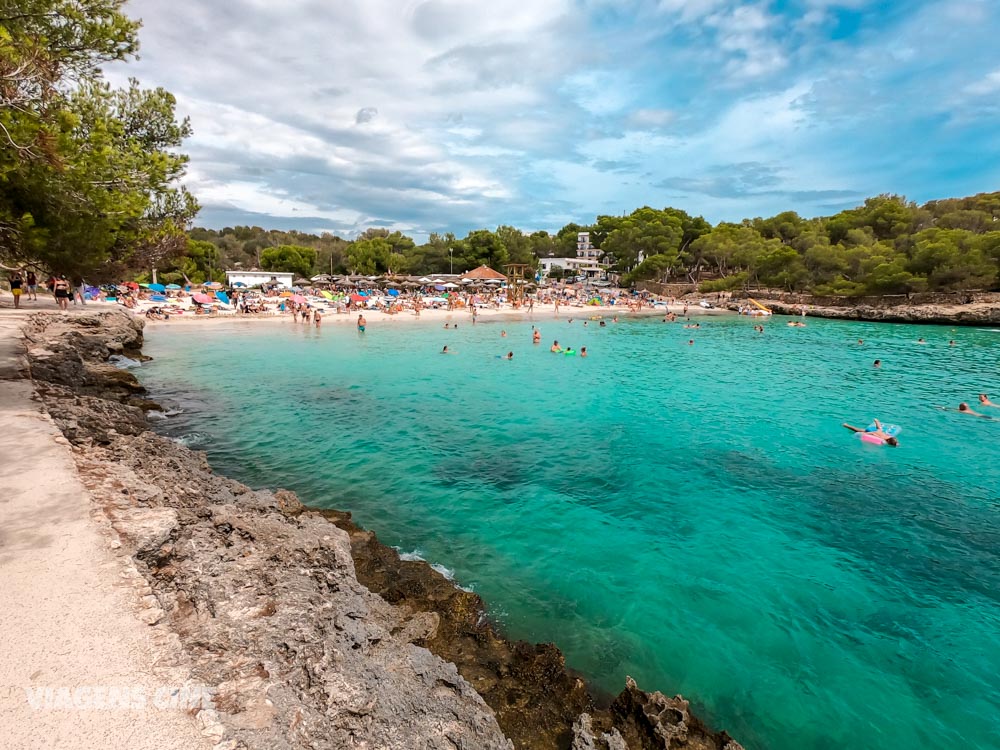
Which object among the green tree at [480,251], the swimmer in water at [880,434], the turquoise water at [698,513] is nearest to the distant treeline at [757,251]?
the green tree at [480,251]

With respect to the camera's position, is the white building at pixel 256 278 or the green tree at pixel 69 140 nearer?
the green tree at pixel 69 140

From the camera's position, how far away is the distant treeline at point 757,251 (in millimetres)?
47844

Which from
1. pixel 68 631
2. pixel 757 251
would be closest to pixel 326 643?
pixel 68 631

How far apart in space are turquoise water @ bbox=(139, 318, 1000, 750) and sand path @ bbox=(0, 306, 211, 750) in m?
3.63

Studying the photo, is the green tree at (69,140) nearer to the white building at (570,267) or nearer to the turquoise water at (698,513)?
the turquoise water at (698,513)

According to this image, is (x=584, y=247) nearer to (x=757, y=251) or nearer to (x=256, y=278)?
(x=757, y=251)

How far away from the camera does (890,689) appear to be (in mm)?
4977

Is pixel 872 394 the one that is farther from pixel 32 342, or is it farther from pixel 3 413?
pixel 32 342

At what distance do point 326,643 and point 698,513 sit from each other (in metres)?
6.93

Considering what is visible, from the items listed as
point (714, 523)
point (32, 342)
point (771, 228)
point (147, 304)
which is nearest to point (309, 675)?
point (714, 523)

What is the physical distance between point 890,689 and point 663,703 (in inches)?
114

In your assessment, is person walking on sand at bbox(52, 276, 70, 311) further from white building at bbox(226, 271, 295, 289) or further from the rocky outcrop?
the rocky outcrop

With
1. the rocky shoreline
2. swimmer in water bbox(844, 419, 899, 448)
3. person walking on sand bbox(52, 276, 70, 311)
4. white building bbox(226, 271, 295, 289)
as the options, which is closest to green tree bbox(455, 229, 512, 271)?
white building bbox(226, 271, 295, 289)

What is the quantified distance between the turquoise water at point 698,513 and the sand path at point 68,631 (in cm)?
363
